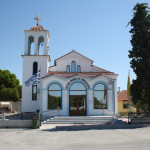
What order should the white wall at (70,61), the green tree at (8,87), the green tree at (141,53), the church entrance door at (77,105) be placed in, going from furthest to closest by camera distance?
the green tree at (8,87) → the white wall at (70,61) → the church entrance door at (77,105) → the green tree at (141,53)

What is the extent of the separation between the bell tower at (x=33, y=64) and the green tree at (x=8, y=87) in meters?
17.2

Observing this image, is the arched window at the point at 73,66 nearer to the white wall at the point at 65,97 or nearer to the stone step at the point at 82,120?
the white wall at the point at 65,97

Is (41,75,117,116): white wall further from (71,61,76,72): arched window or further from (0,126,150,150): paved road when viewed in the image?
(0,126,150,150): paved road

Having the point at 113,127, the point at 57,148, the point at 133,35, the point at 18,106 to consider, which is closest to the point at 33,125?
the point at 113,127

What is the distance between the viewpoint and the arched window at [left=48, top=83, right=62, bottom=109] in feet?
79.7

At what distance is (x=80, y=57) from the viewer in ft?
93.0

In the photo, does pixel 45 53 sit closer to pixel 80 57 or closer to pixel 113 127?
pixel 80 57

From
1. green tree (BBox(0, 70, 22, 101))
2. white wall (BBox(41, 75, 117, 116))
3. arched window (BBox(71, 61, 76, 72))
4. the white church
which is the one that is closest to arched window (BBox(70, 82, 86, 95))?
the white church

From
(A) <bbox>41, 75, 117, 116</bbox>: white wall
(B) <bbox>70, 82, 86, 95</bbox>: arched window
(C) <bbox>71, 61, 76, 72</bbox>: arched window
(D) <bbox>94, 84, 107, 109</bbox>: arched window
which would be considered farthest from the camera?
(C) <bbox>71, 61, 76, 72</bbox>: arched window

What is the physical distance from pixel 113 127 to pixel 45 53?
1452 centimetres

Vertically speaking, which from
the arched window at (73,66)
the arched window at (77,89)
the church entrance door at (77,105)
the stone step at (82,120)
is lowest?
the stone step at (82,120)

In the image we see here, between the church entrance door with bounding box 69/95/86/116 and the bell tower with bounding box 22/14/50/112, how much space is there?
15.2ft

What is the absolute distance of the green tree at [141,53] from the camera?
20.0 meters

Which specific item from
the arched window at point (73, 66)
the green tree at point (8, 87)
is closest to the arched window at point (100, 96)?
the arched window at point (73, 66)
